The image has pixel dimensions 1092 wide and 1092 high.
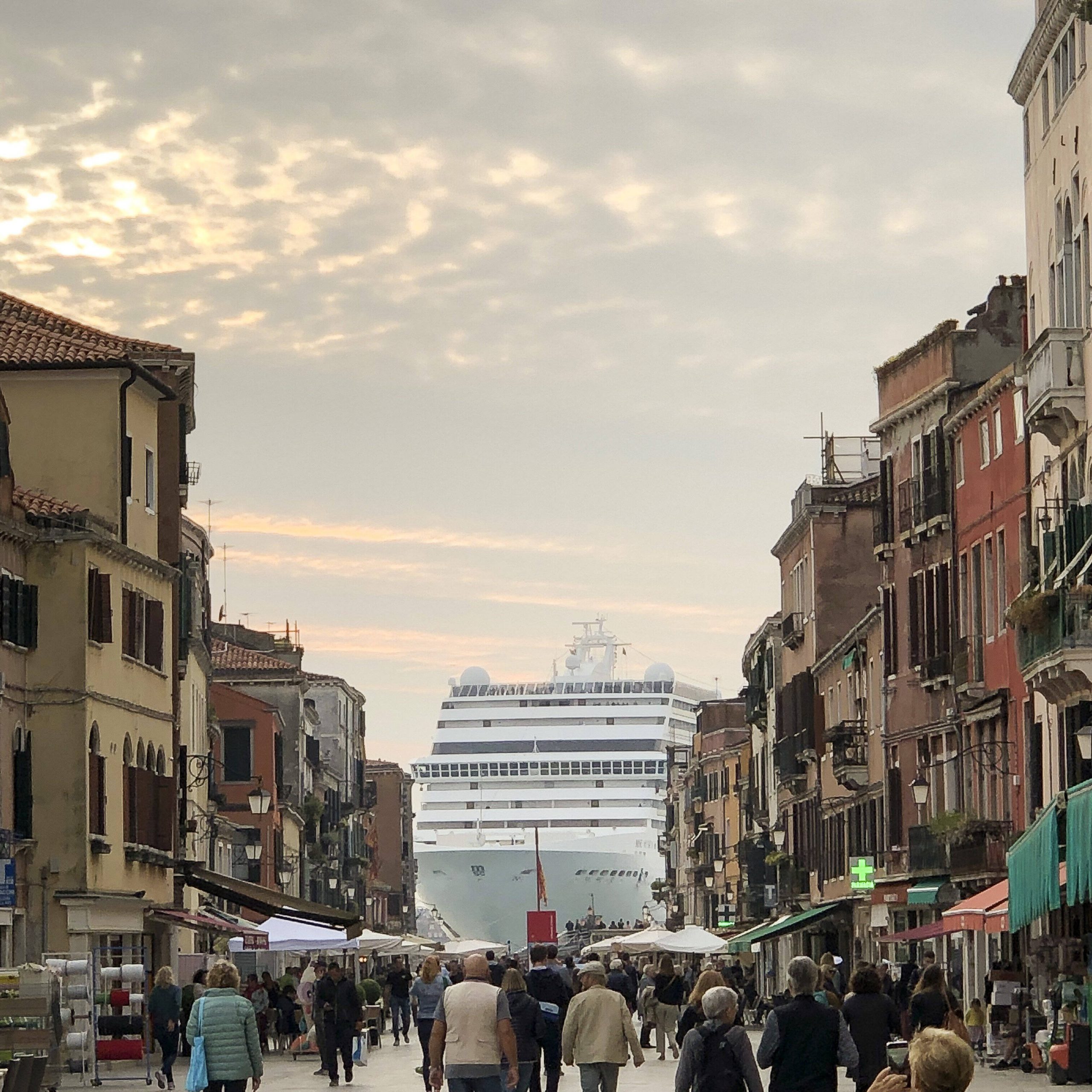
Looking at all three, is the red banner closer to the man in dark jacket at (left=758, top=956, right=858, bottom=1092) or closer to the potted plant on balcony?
the potted plant on balcony

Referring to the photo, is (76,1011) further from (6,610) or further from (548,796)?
(548,796)

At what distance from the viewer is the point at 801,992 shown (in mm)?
15859

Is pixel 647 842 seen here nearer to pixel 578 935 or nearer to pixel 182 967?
pixel 578 935

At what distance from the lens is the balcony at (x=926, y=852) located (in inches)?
1905

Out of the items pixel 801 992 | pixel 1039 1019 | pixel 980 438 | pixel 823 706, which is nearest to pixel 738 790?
pixel 823 706

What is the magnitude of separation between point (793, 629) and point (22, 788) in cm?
3692

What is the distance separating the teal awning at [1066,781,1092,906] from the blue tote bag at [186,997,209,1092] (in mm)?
9781

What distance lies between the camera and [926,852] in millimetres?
49438

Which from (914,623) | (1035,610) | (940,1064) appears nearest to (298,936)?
(914,623)

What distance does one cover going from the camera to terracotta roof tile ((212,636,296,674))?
88062mm

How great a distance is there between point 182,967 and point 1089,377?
935 inches

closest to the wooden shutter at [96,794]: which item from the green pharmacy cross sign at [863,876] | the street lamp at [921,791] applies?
A: the street lamp at [921,791]

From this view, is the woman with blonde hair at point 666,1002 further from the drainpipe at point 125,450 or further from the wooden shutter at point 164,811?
the drainpipe at point 125,450

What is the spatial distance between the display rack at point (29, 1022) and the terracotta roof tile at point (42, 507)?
54.5 feet
